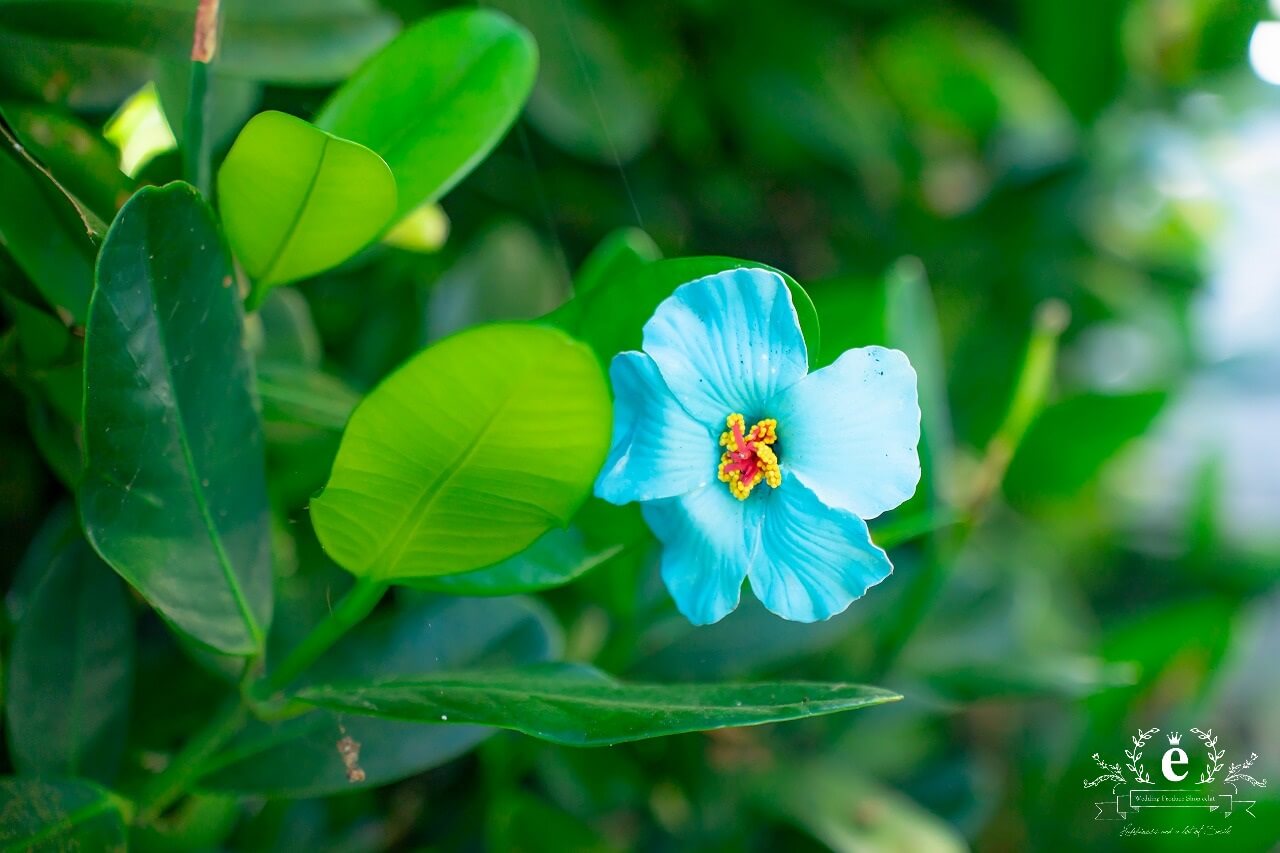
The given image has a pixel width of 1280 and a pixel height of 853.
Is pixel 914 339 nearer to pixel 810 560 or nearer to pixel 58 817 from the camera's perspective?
pixel 810 560

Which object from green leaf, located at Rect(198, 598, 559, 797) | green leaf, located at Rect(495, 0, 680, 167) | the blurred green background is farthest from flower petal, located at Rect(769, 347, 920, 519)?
green leaf, located at Rect(495, 0, 680, 167)

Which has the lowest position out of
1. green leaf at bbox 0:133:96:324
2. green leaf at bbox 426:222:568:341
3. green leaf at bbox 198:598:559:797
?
green leaf at bbox 198:598:559:797

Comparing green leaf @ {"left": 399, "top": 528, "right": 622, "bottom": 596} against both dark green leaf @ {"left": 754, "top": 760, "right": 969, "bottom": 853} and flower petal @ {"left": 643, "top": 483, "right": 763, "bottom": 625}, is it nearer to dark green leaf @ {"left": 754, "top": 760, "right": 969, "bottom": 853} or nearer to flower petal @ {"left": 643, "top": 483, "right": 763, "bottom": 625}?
flower petal @ {"left": 643, "top": 483, "right": 763, "bottom": 625}

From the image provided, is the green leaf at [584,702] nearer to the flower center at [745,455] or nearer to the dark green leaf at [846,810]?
the flower center at [745,455]

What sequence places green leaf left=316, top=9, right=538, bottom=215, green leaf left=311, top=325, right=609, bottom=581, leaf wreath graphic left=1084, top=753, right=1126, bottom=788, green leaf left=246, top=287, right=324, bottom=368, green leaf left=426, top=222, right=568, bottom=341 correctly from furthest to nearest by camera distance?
leaf wreath graphic left=1084, top=753, right=1126, bottom=788
green leaf left=426, top=222, right=568, bottom=341
green leaf left=246, top=287, right=324, bottom=368
green leaf left=316, top=9, right=538, bottom=215
green leaf left=311, top=325, right=609, bottom=581

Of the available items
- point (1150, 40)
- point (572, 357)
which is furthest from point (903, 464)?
point (1150, 40)

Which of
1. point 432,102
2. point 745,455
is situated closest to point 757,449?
point 745,455

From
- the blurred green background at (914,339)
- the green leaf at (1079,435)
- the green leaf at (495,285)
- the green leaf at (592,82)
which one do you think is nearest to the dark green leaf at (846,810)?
the blurred green background at (914,339)
